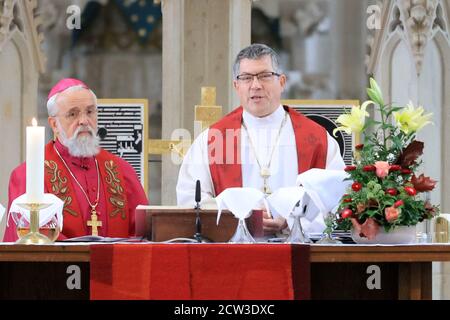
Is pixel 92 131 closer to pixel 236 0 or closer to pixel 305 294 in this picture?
pixel 305 294

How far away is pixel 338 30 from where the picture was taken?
30.2 ft

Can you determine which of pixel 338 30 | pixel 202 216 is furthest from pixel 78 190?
pixel 338 30

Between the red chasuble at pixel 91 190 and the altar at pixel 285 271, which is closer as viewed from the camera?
the altar at pixel 285 271

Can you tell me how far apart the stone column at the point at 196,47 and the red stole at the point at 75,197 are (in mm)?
2435

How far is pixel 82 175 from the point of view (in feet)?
21.5

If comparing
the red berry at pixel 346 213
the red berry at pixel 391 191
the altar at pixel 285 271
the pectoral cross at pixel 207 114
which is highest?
the pectoral cross at pixel 207 114

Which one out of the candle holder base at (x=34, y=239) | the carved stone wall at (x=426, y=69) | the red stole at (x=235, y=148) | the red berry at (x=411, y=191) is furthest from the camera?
the carved stone wall at (x=426, y=69)

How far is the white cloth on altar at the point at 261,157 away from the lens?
20.8 feet

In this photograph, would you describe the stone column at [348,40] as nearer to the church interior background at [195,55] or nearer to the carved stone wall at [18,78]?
the church interior background at [195,55]

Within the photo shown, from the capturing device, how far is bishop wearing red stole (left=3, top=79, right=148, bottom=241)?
627cm

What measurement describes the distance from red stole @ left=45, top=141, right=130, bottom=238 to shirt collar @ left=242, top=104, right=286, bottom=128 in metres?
0.75

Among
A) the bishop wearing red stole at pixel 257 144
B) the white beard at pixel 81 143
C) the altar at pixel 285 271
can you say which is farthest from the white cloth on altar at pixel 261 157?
the altar at pixel 285 271

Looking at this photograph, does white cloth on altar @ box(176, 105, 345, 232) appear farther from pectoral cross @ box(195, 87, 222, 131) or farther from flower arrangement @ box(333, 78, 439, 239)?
flower arrangement @ box(333, 78, 439, 239)

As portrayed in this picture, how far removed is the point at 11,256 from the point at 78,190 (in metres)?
1.87
